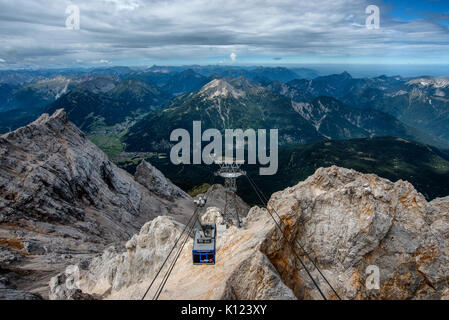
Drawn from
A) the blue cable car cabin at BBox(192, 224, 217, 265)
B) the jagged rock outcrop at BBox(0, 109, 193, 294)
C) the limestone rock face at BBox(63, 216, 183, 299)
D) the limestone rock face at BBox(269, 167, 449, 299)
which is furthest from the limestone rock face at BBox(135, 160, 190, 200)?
the blue cable car cabin at BBox(192, 224, 217, 265)

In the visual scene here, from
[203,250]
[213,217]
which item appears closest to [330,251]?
[203,250]

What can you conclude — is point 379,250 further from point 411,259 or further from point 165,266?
point 165,266

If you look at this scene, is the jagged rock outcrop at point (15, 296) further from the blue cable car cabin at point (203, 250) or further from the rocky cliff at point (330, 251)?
the blue cable car cabin at point (203, 250)

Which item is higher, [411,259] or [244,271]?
[244,271]

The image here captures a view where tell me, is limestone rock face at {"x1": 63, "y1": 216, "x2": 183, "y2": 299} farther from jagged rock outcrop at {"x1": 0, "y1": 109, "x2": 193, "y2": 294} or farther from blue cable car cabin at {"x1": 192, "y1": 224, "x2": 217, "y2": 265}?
jagged rock outcrop at {"x1": 0, "y1": 109, "x2": 193, "y2": 294}
